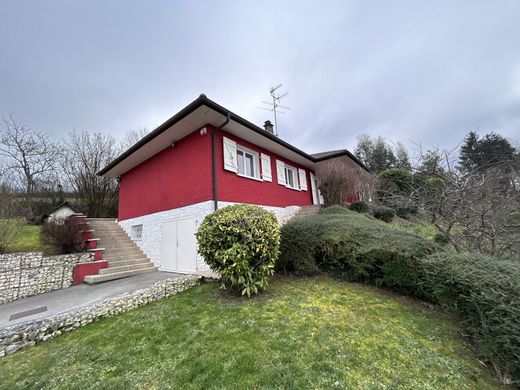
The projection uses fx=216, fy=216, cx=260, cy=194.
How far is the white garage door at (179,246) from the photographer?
7.12m

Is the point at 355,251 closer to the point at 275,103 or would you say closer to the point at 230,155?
the point at 230,155

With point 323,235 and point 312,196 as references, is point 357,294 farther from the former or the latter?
point 312,196

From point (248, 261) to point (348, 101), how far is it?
10.8 metres

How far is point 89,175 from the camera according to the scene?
15.6 meters

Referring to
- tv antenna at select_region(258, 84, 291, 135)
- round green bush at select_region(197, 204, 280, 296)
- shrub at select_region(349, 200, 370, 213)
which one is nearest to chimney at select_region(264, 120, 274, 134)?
tv antenna at select_region(258, 84, 291, 135)

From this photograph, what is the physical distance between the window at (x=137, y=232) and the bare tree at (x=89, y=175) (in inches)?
280

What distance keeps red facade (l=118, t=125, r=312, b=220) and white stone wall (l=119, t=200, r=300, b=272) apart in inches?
8.1

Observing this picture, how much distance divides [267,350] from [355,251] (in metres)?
3.19

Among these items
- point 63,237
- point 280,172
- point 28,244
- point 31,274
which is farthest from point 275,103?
point 31,274

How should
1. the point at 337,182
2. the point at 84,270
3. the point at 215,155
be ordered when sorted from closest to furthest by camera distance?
1. the point at 215,155
2. the point at 84,270
3. the point at 337,182

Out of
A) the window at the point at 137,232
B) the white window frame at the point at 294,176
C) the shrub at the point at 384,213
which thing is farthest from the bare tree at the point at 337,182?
the window at the point at 137,232

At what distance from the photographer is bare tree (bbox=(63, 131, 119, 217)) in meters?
15.3

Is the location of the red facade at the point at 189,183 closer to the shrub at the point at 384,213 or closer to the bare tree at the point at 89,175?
the shrub at the point at 384,213

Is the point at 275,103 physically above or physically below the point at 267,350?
above
